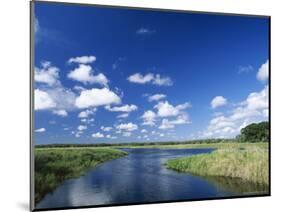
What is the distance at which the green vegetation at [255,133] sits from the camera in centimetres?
514

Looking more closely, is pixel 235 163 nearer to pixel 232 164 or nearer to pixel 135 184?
pixel 232 164

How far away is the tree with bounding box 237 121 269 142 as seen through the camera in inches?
202

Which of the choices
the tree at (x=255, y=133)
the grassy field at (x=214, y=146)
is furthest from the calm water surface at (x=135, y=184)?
the tree at (x=255, y=133)

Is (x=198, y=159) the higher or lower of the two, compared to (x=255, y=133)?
lower

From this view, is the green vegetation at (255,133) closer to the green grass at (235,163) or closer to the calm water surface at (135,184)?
the green grass at (235,163)

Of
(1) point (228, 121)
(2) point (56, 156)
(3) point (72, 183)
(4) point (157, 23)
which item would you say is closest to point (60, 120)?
(2) point (56, 156)

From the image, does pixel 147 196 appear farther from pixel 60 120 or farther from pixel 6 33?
pixel 6 33

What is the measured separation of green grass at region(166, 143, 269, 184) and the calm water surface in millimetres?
87

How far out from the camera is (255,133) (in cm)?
518

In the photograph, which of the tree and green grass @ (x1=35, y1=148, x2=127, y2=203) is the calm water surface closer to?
green grass @ (x1=35, y1=148, x2=127, y2=203)

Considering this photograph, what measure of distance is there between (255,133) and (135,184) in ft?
5.02

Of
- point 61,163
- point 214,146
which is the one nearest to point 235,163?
point 214,146

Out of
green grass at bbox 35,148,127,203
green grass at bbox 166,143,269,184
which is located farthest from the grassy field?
green grass at bbox 35,148,127,203

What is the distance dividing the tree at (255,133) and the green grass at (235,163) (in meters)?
0.07
